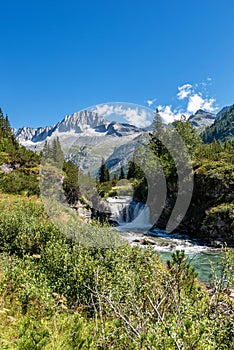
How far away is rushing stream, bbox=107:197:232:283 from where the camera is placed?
1842cm

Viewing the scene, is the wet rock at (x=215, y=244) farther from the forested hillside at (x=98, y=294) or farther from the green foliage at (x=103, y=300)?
the green foliage at (x=103, y=300)

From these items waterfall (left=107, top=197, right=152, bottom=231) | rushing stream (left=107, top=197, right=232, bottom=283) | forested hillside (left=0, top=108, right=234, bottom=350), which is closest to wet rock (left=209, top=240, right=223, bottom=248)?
rushing stream (left=107, top=197, right=232, bottom=283)

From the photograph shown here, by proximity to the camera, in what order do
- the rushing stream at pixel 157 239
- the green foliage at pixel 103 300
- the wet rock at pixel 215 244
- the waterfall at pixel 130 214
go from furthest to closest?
1. the waterfall at pixel 130 214
2. the wet rock at pixel 215 244
3. the rushing stream at pixel 157 239
4. the green foliage at pixel 103 300

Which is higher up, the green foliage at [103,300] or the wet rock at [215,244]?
the green foliage at [103,300]

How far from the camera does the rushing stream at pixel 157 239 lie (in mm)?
18425

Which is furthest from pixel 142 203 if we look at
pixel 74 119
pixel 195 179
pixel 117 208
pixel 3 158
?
pixel 74 119

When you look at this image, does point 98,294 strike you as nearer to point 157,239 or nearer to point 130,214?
point 157,239

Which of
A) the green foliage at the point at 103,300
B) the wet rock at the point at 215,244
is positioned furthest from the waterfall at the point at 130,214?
the green foliage at the point at 103,300

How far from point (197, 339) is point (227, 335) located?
0.83 metres

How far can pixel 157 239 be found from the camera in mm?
27281

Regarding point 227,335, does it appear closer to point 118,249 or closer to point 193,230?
point 118,249

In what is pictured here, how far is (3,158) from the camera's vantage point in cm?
3803

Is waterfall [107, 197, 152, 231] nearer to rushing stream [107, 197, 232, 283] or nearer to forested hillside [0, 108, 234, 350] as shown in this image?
rushing stream [107, 197, 232, 283]

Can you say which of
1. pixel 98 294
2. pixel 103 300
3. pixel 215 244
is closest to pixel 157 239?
pixel 215 244
